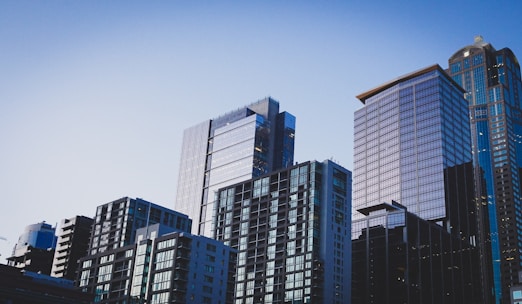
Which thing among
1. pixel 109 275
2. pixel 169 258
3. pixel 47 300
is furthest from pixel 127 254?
pixel 47 300

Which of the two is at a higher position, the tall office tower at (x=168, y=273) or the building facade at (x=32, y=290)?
the tall office tower at (x=168, y=273)

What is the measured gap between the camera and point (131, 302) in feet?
575

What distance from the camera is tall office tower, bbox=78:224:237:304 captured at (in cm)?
16612

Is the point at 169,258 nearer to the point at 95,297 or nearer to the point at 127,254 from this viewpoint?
the point at 127,254

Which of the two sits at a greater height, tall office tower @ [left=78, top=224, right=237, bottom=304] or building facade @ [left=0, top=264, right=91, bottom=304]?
tall office tower @ [left=78, top=224, right=237, bottom=304]

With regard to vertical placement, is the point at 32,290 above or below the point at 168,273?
below

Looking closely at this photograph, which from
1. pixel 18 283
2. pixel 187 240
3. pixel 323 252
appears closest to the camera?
pixel 18 283

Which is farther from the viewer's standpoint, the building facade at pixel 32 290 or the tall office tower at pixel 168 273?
the tall office tower at pixel 168 273

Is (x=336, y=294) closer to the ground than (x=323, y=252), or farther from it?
closer to the ground

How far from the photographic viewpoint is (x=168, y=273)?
168 m

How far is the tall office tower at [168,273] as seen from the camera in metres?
166

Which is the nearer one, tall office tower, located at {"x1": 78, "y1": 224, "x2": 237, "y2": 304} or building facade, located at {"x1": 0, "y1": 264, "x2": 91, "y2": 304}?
building facade, located at {"x1": 0, "y1": 264, "x2": 91, "y2": 304}

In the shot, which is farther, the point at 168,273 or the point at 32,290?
the point at 168,273

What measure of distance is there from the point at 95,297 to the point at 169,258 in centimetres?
3305
